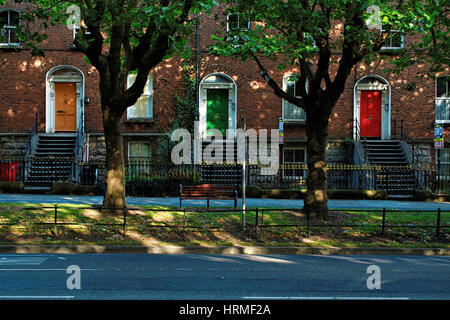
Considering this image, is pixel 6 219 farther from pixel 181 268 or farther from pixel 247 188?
pixel 247 188

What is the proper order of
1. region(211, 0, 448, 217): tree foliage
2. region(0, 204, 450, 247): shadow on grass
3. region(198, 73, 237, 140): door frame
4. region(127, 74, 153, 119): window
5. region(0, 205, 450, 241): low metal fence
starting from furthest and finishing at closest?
region(127, 74, 153, 119): window, region(198, 73, 237, 140): door frame, region(0, 205, 450, 241): low metal fence, region(0, 204, 450, 247): shadow on grass, region(211, 0, 448, 217): tree foliage

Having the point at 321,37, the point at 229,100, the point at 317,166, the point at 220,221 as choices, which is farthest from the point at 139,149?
the point at 321,37

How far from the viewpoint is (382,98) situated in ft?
81.3

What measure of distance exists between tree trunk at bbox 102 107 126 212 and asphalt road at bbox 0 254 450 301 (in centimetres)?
304

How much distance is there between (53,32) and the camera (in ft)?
78.3

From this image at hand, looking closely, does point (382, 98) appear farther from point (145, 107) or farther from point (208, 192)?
point (208, 192)

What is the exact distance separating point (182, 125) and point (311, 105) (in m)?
11.2

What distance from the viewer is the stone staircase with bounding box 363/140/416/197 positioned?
2062 centimetres

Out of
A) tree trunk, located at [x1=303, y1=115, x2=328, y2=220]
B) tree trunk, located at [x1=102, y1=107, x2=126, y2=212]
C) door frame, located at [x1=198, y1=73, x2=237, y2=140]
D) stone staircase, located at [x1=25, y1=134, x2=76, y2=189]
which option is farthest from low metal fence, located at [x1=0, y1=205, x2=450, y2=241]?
door frame, located at [x1=198, y1=73, x2=237, y2=140]

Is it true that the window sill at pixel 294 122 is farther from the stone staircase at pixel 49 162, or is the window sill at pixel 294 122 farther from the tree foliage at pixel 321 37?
the stone staircase at pixel 49 162

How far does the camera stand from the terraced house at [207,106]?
23672 millimetres

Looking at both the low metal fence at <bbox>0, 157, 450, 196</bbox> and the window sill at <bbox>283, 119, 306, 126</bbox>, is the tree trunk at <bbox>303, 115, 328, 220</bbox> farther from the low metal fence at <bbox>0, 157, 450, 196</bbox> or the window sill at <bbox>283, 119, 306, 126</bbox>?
the window sill at <bbox>283, 119, 306, 126</bbox>

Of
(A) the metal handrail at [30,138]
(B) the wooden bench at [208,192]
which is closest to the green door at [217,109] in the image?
(A) the metal handrail at [30,138]

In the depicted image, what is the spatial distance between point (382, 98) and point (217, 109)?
9.44 metres
